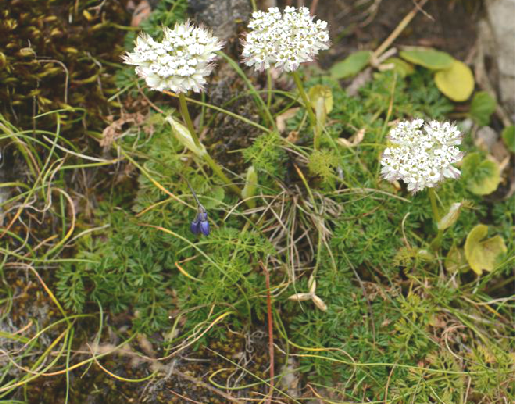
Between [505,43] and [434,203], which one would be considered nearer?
[434,203]

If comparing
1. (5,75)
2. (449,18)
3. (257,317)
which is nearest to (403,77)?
(449,18)

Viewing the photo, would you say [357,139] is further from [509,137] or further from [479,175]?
[509,137]

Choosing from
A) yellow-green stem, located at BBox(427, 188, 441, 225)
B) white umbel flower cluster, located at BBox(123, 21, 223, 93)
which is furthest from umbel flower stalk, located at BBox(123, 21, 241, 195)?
yellow-green stem, located at BBox(427, 188, 441, 225)

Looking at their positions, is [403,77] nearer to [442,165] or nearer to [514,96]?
[514,96]

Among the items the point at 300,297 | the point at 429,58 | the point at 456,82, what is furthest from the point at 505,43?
the point at 300,297

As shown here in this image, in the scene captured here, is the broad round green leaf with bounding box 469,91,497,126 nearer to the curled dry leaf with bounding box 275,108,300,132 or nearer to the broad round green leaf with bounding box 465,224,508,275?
the broad round green leaf with bounding box 465,224,508,275

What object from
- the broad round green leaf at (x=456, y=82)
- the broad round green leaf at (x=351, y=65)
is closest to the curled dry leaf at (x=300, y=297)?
the broad round green leaf at (x=351, y=65)
